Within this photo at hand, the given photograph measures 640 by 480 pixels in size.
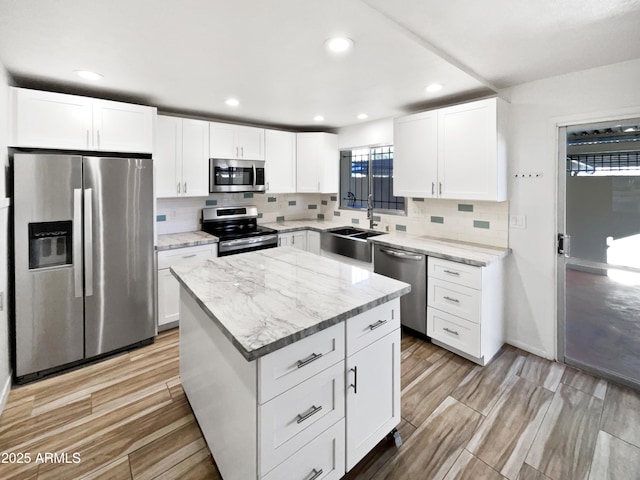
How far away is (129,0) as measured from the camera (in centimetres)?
150

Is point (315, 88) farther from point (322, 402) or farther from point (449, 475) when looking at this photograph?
point (449, 475)

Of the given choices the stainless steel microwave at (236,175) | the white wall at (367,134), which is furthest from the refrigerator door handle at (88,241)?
the white wall at (367,134)

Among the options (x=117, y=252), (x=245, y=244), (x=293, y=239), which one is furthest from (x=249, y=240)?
(x=117, y=252)

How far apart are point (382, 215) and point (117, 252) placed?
118 inches

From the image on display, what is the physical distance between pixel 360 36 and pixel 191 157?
2.44 metres

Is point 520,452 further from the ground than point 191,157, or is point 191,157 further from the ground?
point 191,157

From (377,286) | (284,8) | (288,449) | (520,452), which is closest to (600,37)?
(284,8)

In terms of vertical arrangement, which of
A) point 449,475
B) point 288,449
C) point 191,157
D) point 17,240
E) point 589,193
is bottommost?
point 449,475

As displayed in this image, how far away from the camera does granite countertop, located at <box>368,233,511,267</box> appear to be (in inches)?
104

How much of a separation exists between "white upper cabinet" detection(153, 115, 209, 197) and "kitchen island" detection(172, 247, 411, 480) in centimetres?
180

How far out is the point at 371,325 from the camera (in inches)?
63.4

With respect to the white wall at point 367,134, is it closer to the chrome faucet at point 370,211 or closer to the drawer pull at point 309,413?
the chrome faucet at point 370,211

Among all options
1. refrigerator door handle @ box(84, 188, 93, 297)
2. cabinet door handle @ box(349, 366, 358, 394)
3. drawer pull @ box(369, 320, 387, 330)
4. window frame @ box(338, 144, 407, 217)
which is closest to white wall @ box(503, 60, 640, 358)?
window frame @ box(338, 144, 407, 217)

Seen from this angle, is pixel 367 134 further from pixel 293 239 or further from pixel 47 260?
pixel 47 260
